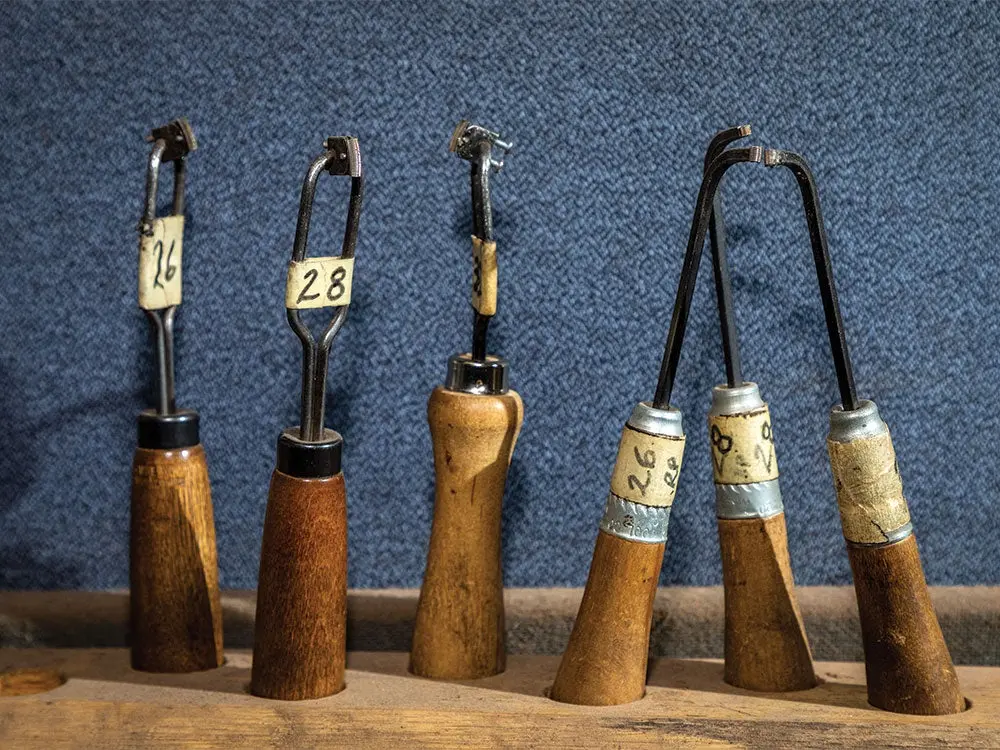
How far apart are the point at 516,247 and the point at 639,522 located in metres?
0.20

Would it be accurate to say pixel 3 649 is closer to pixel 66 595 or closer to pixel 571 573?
pixel 66 595

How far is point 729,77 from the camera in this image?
25.0 inches

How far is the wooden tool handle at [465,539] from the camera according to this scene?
0.56 m

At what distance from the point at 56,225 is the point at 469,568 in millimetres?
324

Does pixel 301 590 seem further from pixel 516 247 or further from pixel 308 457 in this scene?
pixel 516 247

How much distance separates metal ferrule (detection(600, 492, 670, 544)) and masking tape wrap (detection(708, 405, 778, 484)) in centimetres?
5

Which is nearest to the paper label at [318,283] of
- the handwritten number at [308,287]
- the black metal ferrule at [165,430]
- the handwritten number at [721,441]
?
the handwritten number at [308,287]

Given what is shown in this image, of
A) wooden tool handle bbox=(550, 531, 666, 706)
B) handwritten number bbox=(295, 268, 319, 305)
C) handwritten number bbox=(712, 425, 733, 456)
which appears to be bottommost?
wooden tool handle bbox=(550, 531, 666, 706)

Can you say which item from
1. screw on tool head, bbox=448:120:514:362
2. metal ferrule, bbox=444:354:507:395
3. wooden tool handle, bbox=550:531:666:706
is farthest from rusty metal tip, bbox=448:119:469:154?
wooden tool handle, bbox=550:531:666:706

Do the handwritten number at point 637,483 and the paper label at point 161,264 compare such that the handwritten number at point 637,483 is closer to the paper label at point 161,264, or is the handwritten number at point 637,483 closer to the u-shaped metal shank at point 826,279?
the u-shaped metal shank at point 826,279

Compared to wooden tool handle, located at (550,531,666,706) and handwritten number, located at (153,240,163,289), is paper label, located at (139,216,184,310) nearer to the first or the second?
handwritten number, located at (153,240,163,289)

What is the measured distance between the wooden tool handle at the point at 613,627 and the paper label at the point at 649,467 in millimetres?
24

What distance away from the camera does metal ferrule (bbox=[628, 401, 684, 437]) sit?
0.53m

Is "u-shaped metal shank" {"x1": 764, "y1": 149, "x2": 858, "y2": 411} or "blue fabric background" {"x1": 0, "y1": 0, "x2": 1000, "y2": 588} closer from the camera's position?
"u-shaped metal shank" {"x1": 764, "y1": 149, "x2": 858, "y2": 411}
